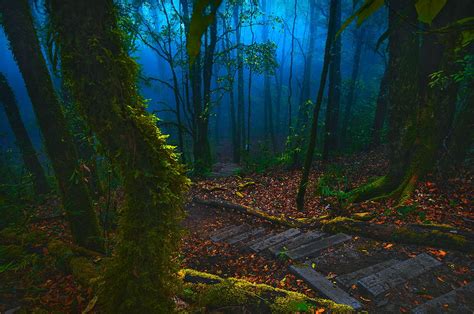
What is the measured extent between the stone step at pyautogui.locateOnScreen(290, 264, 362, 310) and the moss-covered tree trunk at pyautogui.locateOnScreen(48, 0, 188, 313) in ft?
7.62

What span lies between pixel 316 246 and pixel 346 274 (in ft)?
3.77

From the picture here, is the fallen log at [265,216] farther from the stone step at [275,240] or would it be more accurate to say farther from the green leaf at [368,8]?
the green leaf at [368,8]

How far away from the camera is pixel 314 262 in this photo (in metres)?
4.86

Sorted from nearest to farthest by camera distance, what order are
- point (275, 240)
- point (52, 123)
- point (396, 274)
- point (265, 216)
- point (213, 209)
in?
point (396, 274)
point (52, 123)
point (275, 240)
point (265, 216)
point (213, 209)

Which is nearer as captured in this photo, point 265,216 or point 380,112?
point 265,216

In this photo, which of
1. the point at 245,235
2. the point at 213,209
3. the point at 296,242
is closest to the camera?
the point at 296,242

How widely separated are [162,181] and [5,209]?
6.02 m

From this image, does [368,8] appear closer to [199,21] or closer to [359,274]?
[199,21]

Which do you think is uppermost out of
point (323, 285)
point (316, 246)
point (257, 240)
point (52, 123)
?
point (52, 123)

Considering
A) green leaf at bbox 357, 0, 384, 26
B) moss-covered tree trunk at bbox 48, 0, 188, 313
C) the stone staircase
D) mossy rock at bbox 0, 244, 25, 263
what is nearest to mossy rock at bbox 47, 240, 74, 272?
mossy rock at bbox 0, 244, 25, 263

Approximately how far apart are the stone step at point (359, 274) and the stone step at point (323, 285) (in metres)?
0.16

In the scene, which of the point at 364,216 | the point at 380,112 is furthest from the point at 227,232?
the point at 380,112

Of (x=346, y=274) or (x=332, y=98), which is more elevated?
(x=332, y=98)

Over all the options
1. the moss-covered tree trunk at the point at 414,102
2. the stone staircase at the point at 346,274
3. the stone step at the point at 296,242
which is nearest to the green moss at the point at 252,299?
the stone staircase at the point at 346,274
